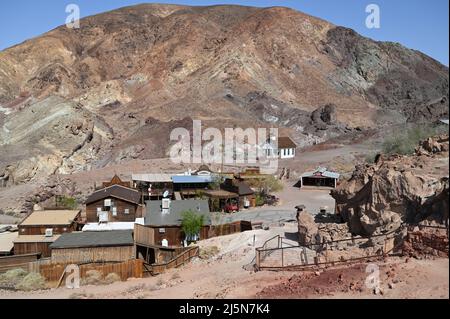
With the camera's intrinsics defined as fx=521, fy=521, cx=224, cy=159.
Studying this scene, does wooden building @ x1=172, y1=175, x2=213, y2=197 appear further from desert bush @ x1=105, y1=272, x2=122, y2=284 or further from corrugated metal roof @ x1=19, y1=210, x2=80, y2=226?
desert bush @ x1=105, y1=272, x2=122, y2=284

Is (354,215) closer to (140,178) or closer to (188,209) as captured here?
(188,209)

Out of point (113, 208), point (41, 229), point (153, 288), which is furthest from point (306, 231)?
point (41, 229)

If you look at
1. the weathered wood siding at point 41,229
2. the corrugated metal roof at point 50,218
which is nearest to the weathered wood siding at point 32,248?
the weathered wood siding at point 41,229

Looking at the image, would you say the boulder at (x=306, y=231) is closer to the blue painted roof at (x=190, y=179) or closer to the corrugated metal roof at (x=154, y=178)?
the blue painted roof at (x=190, y=179)

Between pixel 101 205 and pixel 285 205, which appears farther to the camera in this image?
pixel 285 205

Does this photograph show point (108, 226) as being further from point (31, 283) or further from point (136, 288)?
point (136, 288)

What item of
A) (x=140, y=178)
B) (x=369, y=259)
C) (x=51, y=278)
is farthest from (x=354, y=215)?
(x=140, y=178)
